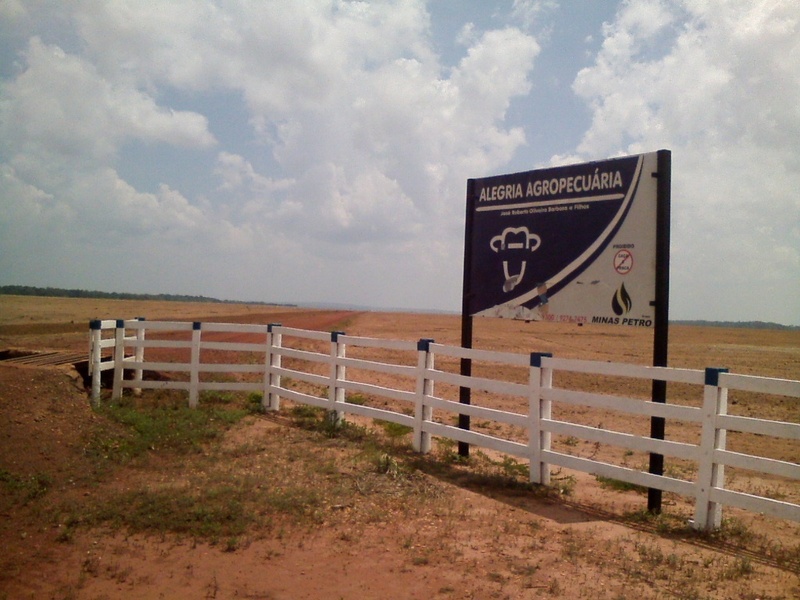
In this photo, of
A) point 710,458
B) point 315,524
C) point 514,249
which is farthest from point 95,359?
point 710,458

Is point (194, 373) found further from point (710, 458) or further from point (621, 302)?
point (710, 458)

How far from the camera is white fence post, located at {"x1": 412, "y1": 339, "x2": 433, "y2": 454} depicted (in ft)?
32.2

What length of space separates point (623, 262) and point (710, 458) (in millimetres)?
2664

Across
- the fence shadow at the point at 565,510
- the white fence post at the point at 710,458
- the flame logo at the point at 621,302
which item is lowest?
the fence shadow at the point at 565,510

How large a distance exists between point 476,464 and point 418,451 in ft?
3.17

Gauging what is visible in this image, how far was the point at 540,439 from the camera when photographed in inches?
323

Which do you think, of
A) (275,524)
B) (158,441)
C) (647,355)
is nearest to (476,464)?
(275,524)

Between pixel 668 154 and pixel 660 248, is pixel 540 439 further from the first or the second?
pixel 668 154

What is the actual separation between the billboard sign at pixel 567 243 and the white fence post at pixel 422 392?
40.8 inches

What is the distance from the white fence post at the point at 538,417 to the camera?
8172 millimetres

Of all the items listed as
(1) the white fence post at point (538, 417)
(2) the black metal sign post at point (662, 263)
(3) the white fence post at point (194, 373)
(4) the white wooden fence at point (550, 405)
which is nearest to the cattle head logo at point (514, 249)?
(4) the white wooden fence at point (550, 405)

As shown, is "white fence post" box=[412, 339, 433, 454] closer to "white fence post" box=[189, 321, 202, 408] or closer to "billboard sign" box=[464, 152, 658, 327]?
"billboard sign" box=[464, 152, 658, 327]

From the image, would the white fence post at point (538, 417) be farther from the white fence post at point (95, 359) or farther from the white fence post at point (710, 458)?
the white fence post at point (95, 359)

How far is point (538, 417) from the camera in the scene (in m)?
8.19
